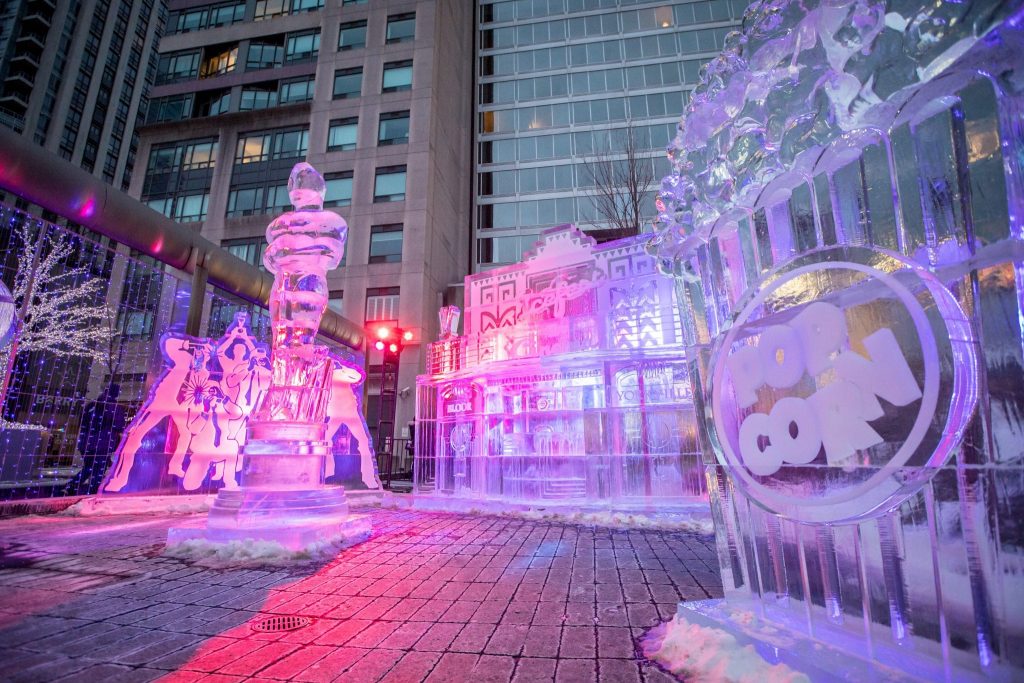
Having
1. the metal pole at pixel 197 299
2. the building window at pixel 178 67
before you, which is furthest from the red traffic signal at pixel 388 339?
the building window at pixel 178 67

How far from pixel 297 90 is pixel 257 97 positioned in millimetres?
2791

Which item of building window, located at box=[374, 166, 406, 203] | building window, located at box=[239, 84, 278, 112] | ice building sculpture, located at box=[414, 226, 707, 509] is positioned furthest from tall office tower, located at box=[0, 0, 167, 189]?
ice building sculpture, located at box=[414, 226, 707, 509]

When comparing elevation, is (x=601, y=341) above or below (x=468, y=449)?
above

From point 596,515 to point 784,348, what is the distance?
5419 mm

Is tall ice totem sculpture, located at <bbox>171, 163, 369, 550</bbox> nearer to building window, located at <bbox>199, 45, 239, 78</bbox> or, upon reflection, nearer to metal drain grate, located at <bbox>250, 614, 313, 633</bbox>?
metal drain grate, located at <bbox>250, 614, 313, 633</bbox>

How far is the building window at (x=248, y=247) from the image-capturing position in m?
23.6

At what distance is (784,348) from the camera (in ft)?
6.51

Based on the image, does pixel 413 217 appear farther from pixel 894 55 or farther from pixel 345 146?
pixel 894 55

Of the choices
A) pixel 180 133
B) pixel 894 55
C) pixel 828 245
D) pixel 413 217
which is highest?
pixel 180 133

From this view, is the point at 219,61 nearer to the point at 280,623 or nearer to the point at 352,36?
the point at 352,36

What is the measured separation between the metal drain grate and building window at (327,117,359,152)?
24.9 meters

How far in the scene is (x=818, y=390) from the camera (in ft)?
6.02

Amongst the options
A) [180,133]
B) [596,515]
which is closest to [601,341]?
[596,515]

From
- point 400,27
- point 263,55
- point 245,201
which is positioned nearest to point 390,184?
point 245,201
